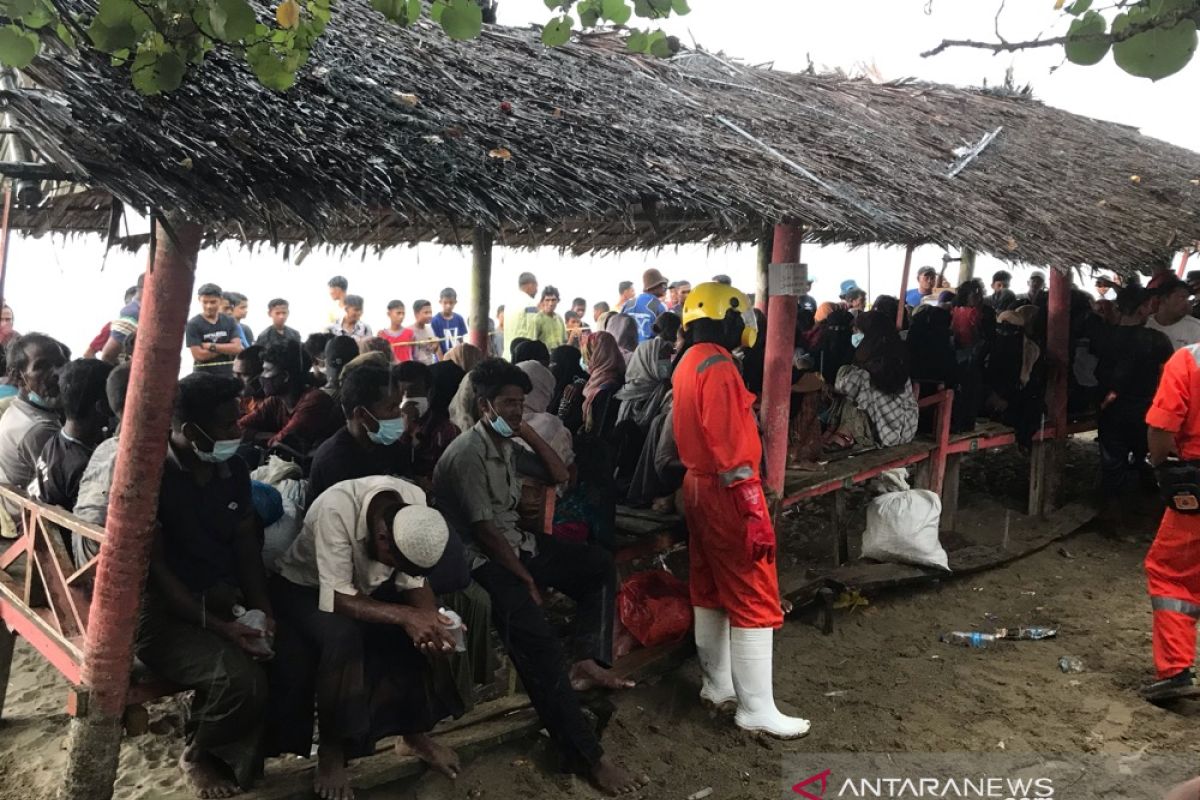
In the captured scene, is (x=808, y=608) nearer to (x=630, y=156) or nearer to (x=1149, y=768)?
(x=1149, y=768)

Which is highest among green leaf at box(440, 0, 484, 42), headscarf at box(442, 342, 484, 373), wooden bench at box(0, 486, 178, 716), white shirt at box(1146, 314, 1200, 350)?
green leaf at box(440, 0, 484, 42)

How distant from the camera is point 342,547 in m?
3.66

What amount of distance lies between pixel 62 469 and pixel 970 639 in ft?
18.6

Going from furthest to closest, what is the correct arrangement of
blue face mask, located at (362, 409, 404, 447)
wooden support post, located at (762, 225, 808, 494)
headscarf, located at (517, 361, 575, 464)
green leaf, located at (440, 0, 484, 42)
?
wooden support post, located at (762, 225, 808, 494), headscarf, located at (517, 361, 575, 464), blue face mask, located at (362, 409, 404, 447), green leaf, located at (440, 0, 484, 42)

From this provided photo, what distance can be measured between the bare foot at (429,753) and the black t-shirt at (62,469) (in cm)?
193

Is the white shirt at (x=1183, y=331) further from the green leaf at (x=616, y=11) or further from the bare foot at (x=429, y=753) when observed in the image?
the bare foot at (x=429, y=753)

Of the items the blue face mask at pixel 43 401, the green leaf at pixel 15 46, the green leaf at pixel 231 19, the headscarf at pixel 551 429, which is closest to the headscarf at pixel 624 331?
the headscarf at pixel 551 429

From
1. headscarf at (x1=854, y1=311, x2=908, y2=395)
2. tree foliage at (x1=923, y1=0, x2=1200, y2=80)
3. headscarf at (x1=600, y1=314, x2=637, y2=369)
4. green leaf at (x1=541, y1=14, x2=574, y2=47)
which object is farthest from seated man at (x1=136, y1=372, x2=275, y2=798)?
headscarf at (x1=600, y1=314, x2=637, y2=369)

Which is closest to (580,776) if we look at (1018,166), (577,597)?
(577,597)

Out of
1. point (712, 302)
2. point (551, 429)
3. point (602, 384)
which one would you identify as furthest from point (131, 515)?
point (602, 384)

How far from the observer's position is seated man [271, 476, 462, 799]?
11.8 ft

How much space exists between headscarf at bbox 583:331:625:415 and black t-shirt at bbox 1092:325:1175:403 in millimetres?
4753

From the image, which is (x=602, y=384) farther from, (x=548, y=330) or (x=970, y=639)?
(x=548, y=330)

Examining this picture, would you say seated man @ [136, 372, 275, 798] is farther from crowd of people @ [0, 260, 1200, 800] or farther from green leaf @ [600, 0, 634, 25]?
green leaf @ [600, 0, 634, 25]
